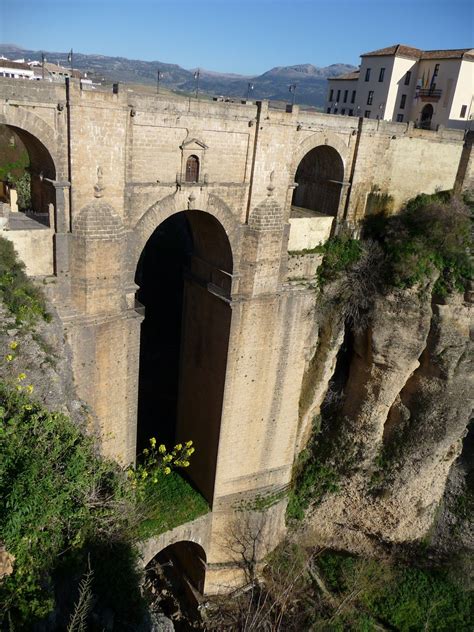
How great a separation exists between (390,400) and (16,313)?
1171 cm

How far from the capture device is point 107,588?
22.0ft

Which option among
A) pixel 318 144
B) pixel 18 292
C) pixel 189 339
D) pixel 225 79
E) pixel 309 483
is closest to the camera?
pixel 18 292

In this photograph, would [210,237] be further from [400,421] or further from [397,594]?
[397,594]

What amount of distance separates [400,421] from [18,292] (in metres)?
12.4

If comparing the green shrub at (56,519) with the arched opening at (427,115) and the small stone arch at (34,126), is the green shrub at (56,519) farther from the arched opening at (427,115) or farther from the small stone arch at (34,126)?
the arched opening at (427,115)

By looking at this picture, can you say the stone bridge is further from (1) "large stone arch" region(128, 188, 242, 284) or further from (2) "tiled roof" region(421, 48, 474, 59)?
(2) "tiled roof" region(421, 48, 474, 59)

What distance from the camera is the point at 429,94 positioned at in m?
29.0

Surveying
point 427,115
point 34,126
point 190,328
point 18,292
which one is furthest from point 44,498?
point 427,115

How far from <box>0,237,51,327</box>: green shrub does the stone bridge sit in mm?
313

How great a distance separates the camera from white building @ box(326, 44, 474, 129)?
2767 cm

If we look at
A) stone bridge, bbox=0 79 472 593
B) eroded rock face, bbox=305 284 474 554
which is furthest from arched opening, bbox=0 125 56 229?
eroded rock face, bbox=305 284 474 554

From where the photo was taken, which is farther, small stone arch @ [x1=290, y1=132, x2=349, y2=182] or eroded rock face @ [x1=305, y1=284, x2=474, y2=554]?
eroded rock face @ [x1=305, y1=284, x2=474, y2=554]

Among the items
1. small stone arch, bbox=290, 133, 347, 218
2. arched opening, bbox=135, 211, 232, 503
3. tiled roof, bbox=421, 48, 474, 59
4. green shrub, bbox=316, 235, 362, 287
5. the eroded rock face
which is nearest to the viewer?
arched opening, bbox=135, 211, 232, 503

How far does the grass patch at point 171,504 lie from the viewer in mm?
14203
